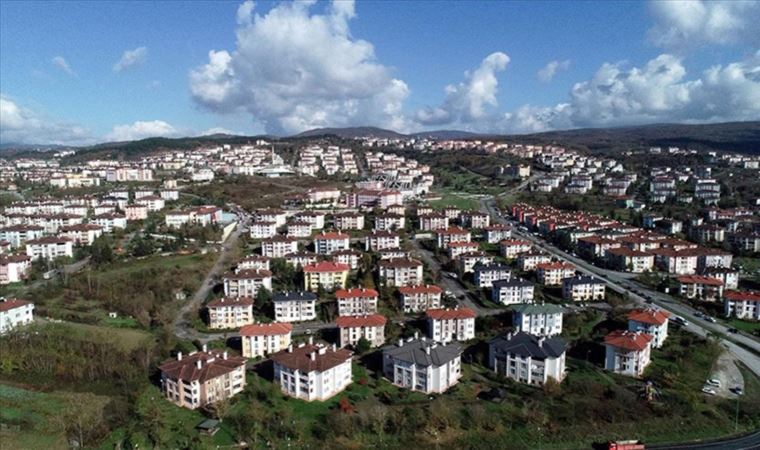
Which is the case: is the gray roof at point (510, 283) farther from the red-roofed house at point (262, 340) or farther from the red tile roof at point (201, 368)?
the red tile roof at point (201, 368)

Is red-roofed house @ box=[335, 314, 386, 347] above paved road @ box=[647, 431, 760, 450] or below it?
above

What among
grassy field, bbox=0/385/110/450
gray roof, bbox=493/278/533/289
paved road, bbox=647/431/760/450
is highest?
gray roof, bbox=493/278/533/289

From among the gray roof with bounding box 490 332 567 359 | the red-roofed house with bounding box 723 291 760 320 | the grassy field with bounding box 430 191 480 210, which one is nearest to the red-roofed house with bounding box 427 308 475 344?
the gray roof with bounding box 490 332 567 359

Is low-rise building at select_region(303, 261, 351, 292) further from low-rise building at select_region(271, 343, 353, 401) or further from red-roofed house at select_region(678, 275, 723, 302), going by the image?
red-roofed house at select_region(678, 275, 723, 302)

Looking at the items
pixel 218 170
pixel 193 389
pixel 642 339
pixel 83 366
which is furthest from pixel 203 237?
pixel 218 170

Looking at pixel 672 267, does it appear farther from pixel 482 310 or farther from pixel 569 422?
pixel 569 422

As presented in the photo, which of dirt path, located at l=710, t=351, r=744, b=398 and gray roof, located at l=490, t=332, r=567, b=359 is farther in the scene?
gray roof, located at l=490, t=332, r=567, b=359

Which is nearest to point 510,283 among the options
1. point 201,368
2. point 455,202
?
point 201,368
